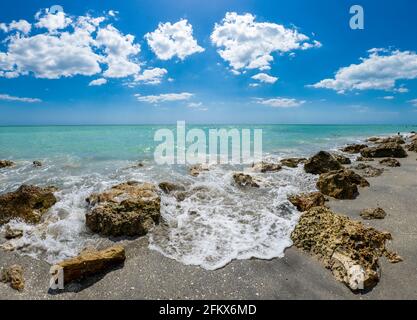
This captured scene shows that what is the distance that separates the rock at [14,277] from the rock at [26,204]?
248cm

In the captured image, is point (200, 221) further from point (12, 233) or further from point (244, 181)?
point (12, 233)

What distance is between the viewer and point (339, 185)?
9.84m

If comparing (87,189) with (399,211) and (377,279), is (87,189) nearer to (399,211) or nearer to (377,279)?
(377,279)

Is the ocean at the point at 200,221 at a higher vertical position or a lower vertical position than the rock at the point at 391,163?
lower

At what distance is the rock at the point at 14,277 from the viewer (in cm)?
494

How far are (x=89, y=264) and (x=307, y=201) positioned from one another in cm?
628

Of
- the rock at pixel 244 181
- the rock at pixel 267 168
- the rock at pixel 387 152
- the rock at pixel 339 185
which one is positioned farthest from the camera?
the rock at pixel 387 152

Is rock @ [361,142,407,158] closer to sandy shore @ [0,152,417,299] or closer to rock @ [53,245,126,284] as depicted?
sandy shore @ [0,152,417,299]

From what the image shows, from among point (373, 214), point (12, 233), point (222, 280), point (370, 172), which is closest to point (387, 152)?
point (370, 172)

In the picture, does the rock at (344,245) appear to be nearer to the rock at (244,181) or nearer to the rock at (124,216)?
the rock at (124,216)

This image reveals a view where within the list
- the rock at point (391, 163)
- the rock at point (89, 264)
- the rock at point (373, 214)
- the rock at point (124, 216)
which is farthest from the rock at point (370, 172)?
the rock at point (89, 264)

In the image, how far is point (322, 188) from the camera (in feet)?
33.9
